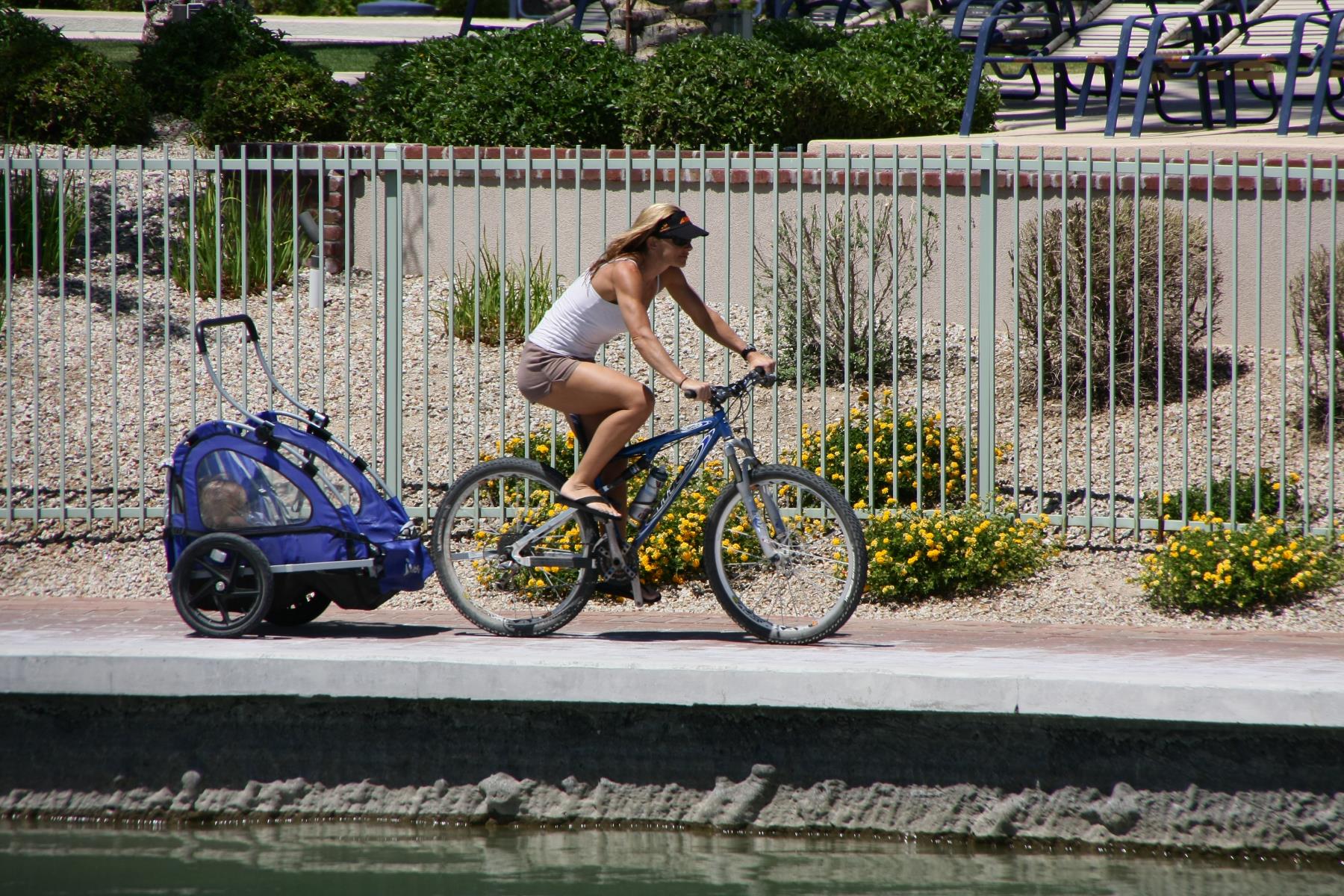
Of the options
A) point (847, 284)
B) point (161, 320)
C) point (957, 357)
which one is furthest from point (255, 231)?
point (957, 357)

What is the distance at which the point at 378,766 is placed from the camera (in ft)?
15.5

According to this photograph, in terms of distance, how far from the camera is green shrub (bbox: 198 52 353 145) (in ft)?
37.0

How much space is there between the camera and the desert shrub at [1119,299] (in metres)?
8.68

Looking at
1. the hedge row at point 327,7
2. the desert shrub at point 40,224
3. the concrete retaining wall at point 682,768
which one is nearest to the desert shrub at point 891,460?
the concrete retaining wall at point 682,768

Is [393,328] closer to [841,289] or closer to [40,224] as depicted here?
[841,289]

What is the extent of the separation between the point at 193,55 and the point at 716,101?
5509 millimetres

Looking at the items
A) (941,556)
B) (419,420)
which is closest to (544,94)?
(419,420)

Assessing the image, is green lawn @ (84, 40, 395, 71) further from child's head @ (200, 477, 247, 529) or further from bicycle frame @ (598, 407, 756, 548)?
bicycle frame @ (598, 407, 756, 548)

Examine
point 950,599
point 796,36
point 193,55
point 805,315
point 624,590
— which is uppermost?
point 796,36

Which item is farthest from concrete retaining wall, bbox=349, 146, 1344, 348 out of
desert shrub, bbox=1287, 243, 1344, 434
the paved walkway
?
the paved walkway

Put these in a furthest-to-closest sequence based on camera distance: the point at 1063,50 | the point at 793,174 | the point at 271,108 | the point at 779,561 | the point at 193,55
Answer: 1. the point at 1063,50
2. the point at 193,55
3. the point at 271,108
4. the point at 793,174
5. the point at 779,561

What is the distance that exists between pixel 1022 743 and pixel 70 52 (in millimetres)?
10729

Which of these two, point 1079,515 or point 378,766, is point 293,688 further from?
point 1079,515

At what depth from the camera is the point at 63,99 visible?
11.8 meters
